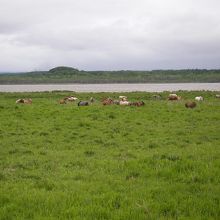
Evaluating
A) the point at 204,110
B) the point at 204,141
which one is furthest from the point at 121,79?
the point at 204,141

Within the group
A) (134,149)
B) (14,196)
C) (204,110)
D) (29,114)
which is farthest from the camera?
(204,110)

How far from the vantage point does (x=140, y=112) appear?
82.2ft

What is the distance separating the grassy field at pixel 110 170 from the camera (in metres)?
7.91

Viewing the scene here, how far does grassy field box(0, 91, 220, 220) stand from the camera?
26.0 feet

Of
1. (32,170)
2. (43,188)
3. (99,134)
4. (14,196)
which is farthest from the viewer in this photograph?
(99,134)

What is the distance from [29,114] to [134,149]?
1167 centimetres

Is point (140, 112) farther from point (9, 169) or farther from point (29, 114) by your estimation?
point (9, 169)

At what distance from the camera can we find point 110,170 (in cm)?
1091

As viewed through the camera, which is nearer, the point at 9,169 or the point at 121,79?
the point at 9,169

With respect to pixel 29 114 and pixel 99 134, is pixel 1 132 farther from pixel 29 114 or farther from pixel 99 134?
pixel 29 114

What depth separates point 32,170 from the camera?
11188 mm

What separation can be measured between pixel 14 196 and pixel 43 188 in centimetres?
76

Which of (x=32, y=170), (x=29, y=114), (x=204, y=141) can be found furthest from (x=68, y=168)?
(x=29, y=114)

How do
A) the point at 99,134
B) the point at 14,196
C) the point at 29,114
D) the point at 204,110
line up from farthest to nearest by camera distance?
the point at 204,110 < the point at 29,114 < the point at 99,134 < the point at 14,196
